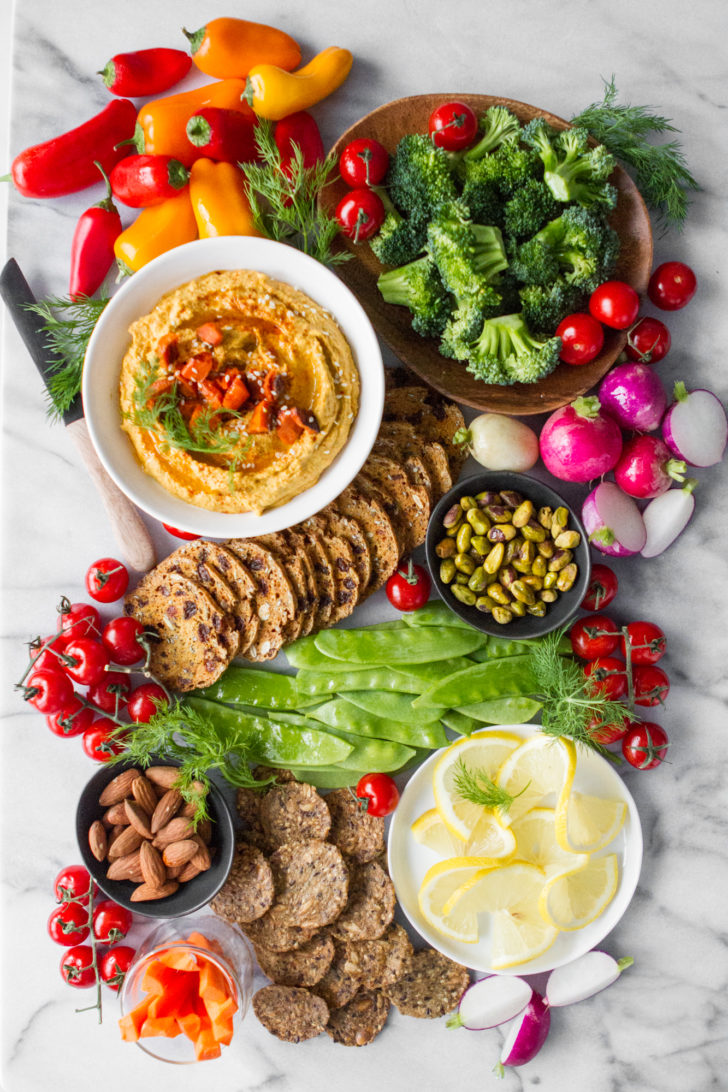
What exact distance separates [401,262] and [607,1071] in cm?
347

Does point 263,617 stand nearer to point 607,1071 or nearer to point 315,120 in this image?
point 315,120

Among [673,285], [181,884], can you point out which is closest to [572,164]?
[673,285]

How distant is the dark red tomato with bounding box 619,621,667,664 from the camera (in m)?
3.35

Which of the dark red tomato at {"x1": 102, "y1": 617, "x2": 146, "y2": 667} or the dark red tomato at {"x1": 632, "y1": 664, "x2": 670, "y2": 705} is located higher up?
the dark red tomato at {"x1": 632, "y1": 664, "x2": 670, "y2": 705}

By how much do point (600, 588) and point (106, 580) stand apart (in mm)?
1976

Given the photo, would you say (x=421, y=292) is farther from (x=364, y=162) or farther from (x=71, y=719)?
(x=71, y=719)

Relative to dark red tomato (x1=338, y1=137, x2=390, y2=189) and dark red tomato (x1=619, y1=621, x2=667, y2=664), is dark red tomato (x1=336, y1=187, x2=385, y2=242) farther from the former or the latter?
dark red tomato (x1=619, y1=621, x2=667, y2=664)

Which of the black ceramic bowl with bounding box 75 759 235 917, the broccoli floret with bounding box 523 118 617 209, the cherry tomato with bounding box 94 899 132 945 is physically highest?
the broccoli floret with bounding box 523 118 617 209

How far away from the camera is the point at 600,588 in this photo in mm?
3334

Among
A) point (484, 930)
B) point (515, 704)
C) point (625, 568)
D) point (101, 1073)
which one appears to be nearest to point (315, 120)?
point (625, 568)

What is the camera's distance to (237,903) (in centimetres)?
337

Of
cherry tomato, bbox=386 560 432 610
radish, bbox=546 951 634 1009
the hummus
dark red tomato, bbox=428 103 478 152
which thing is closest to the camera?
the hummus

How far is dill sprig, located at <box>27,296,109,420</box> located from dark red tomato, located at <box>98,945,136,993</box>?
221cm

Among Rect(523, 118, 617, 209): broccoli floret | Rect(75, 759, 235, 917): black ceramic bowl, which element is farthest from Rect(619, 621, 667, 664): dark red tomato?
Rect(75, 759, 235, 917): black ceramic bowl
